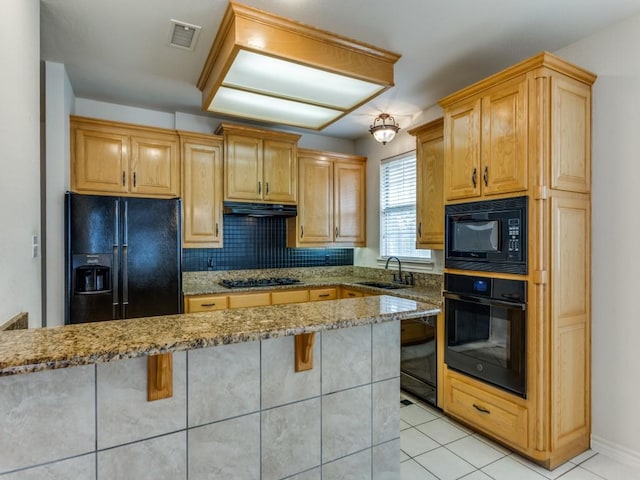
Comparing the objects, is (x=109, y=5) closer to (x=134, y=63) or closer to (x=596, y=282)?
(x=134, y=63)

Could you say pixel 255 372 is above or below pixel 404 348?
above

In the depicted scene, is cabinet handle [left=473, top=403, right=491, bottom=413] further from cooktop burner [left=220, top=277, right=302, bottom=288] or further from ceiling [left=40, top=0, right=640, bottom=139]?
ceiling [left=40, top=0, right=640, bottom=139]

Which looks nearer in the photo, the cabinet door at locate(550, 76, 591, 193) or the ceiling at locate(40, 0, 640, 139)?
the ceiling at locate(40, 0, 640, 139)

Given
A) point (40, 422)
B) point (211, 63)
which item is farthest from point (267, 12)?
point (40, 422)

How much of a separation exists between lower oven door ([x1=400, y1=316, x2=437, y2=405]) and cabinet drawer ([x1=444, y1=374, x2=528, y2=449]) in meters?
0.20

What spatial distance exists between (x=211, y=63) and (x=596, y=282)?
3.03 metres

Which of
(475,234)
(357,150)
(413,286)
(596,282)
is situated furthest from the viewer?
(357,150)

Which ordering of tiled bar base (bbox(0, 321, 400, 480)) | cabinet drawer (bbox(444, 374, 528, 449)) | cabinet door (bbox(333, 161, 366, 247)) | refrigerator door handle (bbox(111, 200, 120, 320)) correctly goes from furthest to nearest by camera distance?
cabinet door (bbox(333, 161, 366, 247)) → refrigerator door handle (bbox(111, 200, 120, 320)) → cabinet drawer (bbox(444, 374, 528, 449)) → tiled bar base (bbox(0, 321, 400, 480))

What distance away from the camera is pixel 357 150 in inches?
186

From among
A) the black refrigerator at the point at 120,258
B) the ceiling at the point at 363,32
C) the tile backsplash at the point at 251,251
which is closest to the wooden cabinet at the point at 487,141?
the ceiling at the point at 363,32

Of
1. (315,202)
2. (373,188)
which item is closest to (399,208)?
(373,188)

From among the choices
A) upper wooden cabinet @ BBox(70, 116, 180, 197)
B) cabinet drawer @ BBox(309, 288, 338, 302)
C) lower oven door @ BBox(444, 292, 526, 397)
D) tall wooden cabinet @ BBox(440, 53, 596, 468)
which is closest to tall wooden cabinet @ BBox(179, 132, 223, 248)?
upper wooden cabinet @ BBox(70, 116, 180, 197)

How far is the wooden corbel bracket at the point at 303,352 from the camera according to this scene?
132 centimetres

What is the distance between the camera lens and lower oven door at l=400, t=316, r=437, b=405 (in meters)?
2.94
